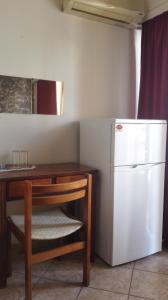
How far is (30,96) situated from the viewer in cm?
228

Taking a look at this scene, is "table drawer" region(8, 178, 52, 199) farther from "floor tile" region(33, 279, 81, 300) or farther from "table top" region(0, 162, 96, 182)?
"floor tile" region(33, 279, 81, 300)

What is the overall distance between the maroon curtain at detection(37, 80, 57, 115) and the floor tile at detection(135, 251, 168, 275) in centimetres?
157

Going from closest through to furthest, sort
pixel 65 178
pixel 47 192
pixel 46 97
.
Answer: pixel 47 192
pixel 65 178
pixel 46 97

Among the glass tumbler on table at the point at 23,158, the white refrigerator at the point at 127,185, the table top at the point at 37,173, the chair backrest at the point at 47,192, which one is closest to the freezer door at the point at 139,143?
the white refrigerator at the point at 127,185

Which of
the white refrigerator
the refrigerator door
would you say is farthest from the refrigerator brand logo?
the refrigerator door

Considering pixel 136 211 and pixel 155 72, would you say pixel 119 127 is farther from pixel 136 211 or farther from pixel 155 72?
pixel 155 72

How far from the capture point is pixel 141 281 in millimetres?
1899

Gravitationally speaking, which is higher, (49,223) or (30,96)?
(30,96)

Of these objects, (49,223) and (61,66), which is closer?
(49,223)

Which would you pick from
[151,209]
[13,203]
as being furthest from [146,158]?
[13,203]

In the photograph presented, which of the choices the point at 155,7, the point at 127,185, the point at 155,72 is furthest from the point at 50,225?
the point at 155,7

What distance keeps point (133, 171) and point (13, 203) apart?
3.68ft

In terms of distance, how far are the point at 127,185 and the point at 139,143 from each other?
14.0 inches

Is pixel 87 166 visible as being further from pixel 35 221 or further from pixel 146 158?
pixel 35 221
